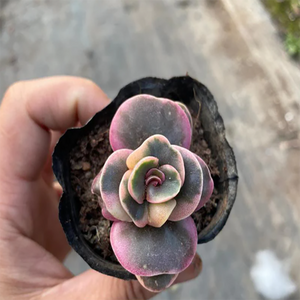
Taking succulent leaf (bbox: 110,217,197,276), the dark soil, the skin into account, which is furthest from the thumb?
succulent leaf (bbox: 110,217,197,276)

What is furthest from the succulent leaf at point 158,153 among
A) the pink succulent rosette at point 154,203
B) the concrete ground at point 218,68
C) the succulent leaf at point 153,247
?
the concrete ground at point 218,68

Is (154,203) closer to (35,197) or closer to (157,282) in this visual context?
(157,282)

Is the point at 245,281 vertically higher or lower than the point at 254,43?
lower

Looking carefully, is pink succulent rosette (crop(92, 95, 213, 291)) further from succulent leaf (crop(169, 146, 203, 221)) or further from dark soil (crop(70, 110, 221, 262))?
dark soil (crop(70, 110, 221, 262))

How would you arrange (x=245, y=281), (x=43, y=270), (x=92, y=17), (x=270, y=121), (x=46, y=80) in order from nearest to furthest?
(x=43, y=270) < (x=46, y=80) < (x=245, y=281) < (x=270, y=121) < (x=92, y=17)

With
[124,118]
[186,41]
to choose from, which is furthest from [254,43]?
[124,118]

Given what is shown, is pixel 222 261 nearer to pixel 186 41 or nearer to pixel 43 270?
pixel 43 270
